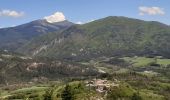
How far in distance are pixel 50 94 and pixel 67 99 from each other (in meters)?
28.7

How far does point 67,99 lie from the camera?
199 metres

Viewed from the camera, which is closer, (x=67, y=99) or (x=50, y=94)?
(x=50, y=94)

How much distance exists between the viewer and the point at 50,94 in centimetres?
17175
